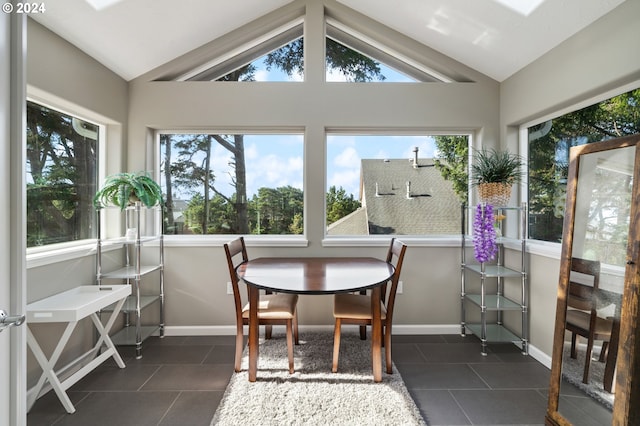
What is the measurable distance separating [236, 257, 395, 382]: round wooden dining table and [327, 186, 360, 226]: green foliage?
0.67m

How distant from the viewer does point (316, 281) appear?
6.59 ft

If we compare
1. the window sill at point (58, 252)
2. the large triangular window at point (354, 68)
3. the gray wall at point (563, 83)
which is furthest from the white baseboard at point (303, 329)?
the large triangular window at point (354, 68)

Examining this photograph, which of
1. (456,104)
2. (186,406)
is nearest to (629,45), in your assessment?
(456,104)

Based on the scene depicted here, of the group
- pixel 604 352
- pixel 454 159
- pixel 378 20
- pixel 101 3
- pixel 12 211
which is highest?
pixel 378 20

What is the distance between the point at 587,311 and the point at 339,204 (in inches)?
77.1

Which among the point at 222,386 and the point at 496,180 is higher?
the point at 496,180

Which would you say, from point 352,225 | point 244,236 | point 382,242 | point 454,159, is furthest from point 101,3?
point 454,159

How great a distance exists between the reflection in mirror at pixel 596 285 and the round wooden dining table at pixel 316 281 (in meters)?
1.02

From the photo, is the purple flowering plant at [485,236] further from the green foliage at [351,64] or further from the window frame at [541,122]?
the green foliage at [351,64]

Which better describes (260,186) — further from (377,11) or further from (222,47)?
(377,11)

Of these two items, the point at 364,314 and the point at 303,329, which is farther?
the point at 303,329

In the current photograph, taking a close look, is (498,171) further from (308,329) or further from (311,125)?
(308,329)

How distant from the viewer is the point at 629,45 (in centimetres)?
174

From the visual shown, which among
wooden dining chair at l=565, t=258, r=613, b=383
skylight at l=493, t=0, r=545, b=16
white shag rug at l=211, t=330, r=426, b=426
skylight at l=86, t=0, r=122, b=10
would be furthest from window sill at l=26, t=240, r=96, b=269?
skylight at l=493, t=0, r=545, b=16
